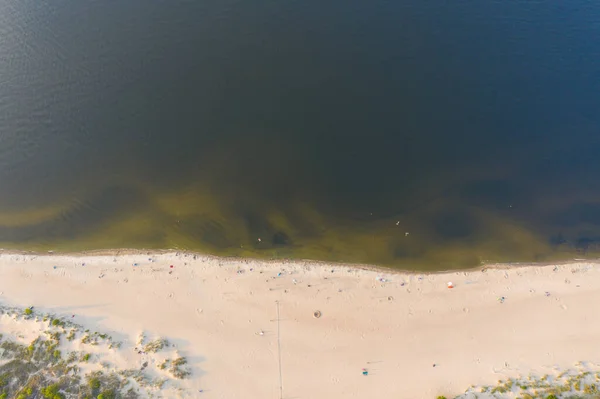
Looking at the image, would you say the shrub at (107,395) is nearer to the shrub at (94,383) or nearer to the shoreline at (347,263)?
the shrub at (94,383)

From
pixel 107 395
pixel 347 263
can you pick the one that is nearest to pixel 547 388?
pixel 347 263

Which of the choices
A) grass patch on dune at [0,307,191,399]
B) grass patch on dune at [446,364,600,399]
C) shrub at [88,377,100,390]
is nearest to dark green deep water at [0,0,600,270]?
grass patch on dune at [0,307,191,399]

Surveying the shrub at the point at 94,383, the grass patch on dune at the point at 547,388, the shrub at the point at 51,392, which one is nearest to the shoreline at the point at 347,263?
the grass patch on dune at the point at 547,388

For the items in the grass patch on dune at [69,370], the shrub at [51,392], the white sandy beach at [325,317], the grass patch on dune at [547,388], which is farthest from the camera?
the white sandy beach at [325,317]

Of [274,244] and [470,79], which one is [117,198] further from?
[470,79]

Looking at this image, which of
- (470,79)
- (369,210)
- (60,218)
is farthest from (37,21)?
(470,79)

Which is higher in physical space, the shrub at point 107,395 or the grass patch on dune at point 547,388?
the shrub at point 107,395

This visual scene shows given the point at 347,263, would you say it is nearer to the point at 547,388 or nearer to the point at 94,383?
the point at 547,388
